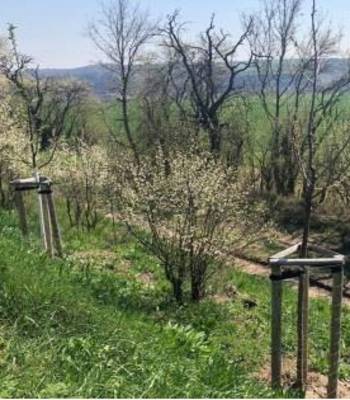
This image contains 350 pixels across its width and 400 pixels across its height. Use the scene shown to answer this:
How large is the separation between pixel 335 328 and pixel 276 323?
0.69m

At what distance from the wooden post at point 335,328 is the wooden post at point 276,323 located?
0.59 meters

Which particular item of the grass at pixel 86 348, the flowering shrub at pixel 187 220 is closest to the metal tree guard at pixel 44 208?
the grass at pixel 86 348

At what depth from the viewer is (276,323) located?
596cm

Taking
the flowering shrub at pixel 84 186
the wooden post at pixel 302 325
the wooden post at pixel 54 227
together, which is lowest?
the flowering shrub at pixel 84 186

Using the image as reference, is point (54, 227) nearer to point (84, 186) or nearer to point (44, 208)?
point (44, 208)

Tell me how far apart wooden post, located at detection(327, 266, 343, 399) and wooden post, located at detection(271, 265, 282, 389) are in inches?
23.2

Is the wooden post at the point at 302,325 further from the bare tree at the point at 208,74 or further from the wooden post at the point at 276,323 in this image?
the bare tree at the point at 208,74

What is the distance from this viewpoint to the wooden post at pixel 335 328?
19.7 ft

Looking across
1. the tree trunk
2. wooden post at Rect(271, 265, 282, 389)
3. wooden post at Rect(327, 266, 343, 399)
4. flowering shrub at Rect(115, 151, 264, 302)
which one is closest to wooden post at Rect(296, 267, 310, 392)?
wooden post at Rect(327, 266, 343, 399)

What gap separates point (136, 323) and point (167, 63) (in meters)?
28.9

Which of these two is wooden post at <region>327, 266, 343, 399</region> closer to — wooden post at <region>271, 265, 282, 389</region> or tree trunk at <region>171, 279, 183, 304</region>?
wooden post at <region>271, 265, 282, 389</region>

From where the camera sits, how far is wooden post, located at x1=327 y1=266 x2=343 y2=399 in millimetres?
6016

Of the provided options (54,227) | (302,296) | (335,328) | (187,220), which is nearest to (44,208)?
(54,227)

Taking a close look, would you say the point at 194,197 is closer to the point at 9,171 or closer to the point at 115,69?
the point at 9,171
